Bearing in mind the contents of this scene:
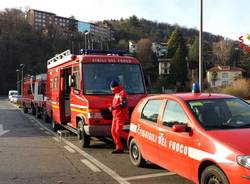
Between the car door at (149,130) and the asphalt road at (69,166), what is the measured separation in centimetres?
42

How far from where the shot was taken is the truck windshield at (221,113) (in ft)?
23.0

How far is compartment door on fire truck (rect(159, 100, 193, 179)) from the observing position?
7043mm

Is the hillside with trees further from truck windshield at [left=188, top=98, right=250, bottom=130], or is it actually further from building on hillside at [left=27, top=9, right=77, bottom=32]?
truck windshield at [left=188, top=98, right=250, bottom=130]

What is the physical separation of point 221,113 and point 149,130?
1637 millimetres

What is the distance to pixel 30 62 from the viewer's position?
128 meters

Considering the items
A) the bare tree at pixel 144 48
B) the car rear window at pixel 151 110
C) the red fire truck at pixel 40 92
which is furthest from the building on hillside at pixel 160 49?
the car rear window at pixel 151 110

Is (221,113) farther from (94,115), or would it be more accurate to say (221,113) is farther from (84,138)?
(84,138)

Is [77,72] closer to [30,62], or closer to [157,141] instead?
[157,141]

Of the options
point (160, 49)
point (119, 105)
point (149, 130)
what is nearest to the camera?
point (149, 130)

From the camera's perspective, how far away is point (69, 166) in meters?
9.73

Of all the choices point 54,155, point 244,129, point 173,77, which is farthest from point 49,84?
point 173,77

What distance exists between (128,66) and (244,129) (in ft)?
23.3

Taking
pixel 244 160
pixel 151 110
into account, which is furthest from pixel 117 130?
pixel 244 160

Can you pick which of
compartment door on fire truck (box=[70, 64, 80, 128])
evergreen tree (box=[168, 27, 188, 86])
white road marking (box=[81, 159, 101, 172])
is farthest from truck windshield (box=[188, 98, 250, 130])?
evergreen tree (box=[168, 27, 188, 86])
